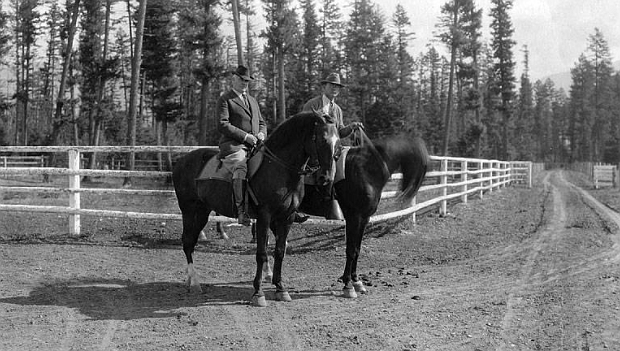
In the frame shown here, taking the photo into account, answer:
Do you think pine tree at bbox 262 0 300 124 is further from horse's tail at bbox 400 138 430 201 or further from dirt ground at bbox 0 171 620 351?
horse's tail at bbox 400 138 430 201

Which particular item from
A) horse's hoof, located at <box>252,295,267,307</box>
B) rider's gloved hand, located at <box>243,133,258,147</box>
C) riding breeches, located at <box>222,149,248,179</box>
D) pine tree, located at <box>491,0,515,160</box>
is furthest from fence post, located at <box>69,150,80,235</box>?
pine tree, located at <box>491,0,515,160</box>

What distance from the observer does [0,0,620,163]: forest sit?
97.0 ft

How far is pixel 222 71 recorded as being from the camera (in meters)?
30.3

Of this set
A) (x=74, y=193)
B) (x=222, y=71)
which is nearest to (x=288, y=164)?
(x=74, y=193)

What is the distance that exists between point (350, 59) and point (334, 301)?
132 feet

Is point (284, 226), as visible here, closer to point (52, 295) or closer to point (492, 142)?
point (52, 295)

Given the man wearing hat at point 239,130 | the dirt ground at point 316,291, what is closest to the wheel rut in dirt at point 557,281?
the dirt ground at point 316,291

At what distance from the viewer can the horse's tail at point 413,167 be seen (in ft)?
19.7

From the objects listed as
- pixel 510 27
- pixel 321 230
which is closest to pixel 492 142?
pixel 510 27

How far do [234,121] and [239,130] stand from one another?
306mm

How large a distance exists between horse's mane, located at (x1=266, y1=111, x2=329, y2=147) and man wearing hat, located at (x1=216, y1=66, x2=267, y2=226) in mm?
239

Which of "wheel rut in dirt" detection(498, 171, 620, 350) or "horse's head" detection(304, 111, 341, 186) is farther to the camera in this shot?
"horse's head" detection(304, 111, 341, 186)

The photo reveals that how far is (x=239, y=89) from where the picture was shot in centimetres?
575

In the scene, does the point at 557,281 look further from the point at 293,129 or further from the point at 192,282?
the point at 192,282
